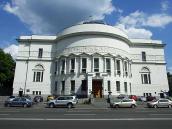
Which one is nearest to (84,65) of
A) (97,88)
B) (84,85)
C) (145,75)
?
(84,85)

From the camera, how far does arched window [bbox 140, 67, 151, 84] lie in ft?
163

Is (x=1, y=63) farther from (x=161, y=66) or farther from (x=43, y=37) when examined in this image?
(x=161, y=66)

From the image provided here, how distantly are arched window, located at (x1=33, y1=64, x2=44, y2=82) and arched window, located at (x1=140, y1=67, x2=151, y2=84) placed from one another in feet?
80.2

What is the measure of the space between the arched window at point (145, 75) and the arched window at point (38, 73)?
24.4 meters

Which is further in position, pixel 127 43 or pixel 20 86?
pixel 127 43

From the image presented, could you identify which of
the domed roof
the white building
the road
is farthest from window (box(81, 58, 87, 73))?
the road

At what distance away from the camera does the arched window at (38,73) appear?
47.4m

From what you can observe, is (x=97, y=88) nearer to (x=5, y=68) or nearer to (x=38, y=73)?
(x=38, y=73)


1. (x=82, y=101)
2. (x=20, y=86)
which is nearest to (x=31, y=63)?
(x=20, y=86)

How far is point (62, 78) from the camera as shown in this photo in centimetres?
4425

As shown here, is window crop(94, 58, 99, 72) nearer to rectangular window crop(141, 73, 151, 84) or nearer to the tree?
rectangular window crop(141, 73, 151, 84)

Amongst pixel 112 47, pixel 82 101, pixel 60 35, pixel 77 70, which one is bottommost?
pixel 82 101

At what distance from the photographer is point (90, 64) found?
43.3m

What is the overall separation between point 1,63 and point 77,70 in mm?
21915
